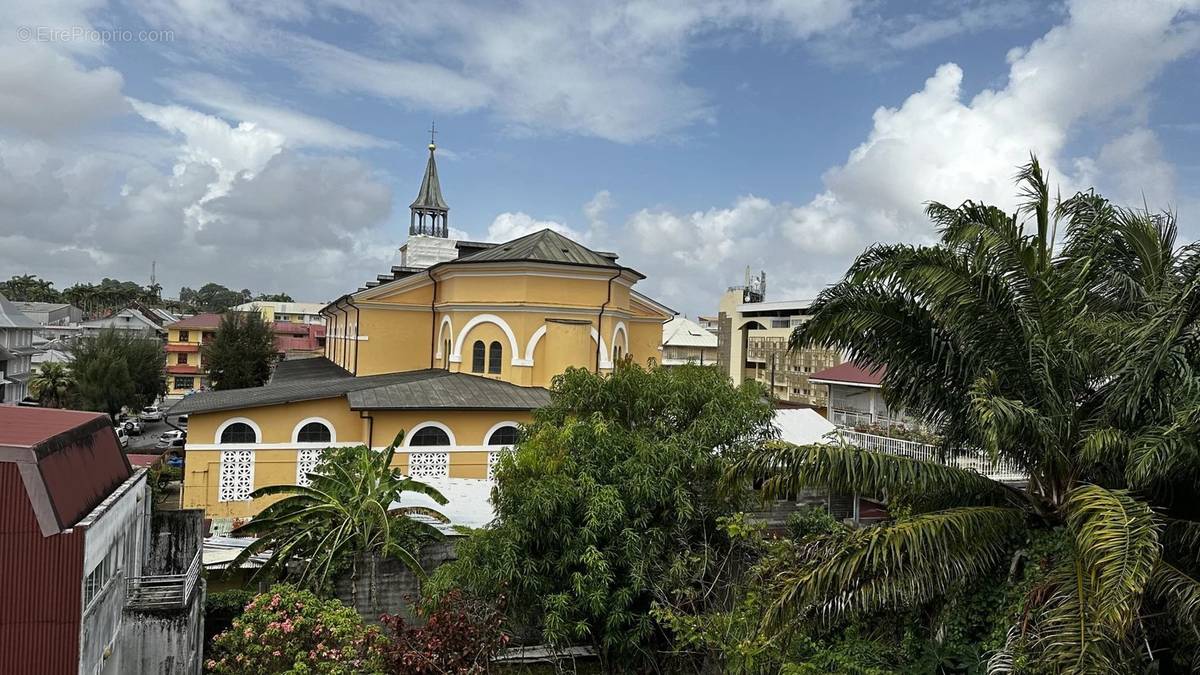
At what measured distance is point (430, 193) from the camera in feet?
132

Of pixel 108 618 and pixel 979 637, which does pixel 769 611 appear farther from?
pixel 108 618

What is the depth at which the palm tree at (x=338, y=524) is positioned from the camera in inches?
478

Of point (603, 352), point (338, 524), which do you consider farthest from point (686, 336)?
point (338, 524)

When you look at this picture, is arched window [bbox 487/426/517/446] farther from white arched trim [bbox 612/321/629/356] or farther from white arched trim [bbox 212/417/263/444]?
white arched trim [bbox 612/321/629/356]

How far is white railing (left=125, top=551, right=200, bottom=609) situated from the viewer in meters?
9.58

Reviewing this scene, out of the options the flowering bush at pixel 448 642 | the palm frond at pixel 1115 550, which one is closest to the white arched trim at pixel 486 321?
the flowering bush at pixel 448 642

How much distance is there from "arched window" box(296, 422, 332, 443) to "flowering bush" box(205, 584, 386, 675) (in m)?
8.86

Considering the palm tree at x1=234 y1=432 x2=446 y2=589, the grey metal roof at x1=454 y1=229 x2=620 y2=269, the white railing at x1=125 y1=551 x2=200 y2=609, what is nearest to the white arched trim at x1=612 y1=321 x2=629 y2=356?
the grey metal roof at x1=454 y1=229 x2=620 y2=269

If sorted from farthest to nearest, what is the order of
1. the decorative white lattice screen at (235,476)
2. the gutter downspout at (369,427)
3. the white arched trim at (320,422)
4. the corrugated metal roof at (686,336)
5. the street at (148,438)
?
the corrugated metal roof at (686,336) < the street at (148,438) < the gutter downspout at (369,427) < the white arched trim at (320,422) < the decorative white lattice screen at (235,476)

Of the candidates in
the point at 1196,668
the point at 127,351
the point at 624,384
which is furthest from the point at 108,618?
the point at 127,351

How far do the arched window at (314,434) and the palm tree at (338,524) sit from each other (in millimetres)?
5218

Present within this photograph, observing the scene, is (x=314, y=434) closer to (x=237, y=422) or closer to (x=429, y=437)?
(x=237, y=422)

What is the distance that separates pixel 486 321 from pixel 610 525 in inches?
585

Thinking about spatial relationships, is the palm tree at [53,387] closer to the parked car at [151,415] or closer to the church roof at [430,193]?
the parked car at [151,415]
